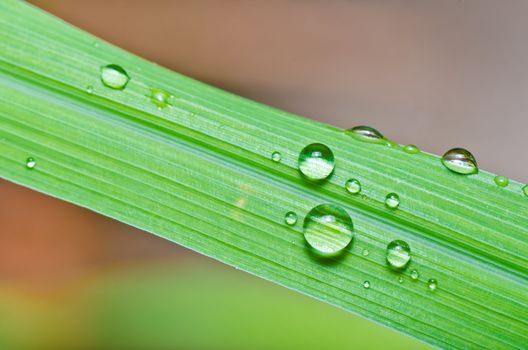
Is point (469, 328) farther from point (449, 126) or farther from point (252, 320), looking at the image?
point (449, 126)

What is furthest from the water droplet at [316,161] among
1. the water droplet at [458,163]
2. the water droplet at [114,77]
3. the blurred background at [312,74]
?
the blurred background at [312,74]

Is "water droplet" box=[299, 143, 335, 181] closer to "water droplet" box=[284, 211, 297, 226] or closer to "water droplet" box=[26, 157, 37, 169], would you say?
"water droplet" box=[284, 211, 297, 226]

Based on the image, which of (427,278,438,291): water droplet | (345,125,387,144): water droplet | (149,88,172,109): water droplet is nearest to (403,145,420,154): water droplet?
(345,125,387,144): water droplet

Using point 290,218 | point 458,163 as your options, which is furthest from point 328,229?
point 458,163

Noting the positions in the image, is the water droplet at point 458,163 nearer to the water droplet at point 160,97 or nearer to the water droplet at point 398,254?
the water droplet at point 398,254

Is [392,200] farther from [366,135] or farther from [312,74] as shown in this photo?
[312,74]

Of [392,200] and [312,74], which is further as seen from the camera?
[312,74]

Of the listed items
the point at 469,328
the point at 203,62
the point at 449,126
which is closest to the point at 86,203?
the point at 469,328
